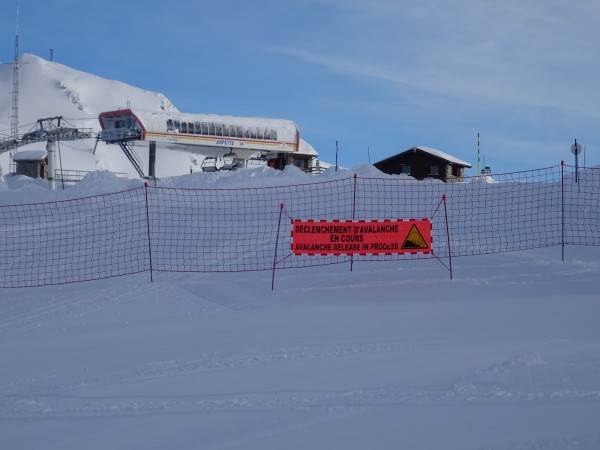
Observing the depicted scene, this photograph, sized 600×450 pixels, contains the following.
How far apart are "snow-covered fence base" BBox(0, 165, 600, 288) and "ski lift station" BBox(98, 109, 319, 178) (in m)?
26.5

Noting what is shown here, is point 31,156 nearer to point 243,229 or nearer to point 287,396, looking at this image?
point 243,229

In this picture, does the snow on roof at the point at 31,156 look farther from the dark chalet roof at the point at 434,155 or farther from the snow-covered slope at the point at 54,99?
the snow-covered slope at the point at 54,99

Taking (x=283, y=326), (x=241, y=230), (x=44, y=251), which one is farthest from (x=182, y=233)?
(x=283, y=326)

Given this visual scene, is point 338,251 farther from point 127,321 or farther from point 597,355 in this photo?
point 597,355

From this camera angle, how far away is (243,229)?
19.8 metres

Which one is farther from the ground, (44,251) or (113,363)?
(44,251)

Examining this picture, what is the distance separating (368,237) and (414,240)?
2.81 feet

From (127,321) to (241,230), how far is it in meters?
8.24

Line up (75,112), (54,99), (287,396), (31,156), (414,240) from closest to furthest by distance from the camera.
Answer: (287,396) < (414,240) < (31,156) < (75,112) < (54,99)

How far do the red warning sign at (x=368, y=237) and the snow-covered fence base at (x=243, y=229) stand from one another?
38cm

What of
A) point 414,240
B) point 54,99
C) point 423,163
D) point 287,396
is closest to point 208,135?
point 423,163

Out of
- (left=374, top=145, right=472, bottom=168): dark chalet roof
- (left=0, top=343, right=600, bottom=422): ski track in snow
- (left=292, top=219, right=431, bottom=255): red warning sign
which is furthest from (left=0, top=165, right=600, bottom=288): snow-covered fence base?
(left=374, top=145, right=472, bottom=168): dark chalet roof

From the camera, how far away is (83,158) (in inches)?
5344

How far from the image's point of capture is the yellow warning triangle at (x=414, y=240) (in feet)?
44.7
